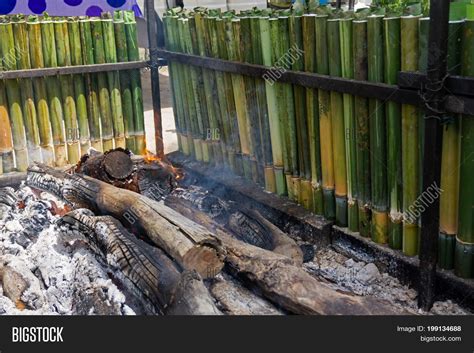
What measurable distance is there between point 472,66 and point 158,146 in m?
4.79

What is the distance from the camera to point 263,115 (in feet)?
20.5

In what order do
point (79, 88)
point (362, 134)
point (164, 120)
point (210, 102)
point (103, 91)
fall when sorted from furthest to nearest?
point (164, 120), point (103, 91), point (79, 88), point (210, 102), point (362, 134)

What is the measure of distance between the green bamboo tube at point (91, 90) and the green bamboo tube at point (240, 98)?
76.5 inches

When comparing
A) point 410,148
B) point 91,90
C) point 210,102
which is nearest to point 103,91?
point 91,90

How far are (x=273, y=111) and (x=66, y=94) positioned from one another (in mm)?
2881

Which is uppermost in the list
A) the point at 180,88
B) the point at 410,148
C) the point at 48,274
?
the point at 180,88

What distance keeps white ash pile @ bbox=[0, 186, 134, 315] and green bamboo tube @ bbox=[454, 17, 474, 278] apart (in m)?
2.42

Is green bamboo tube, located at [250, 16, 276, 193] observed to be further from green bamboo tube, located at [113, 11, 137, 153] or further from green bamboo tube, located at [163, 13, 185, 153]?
green bamboo tube, located at [113, 11, 137, 153]

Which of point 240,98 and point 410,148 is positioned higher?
point 240,98

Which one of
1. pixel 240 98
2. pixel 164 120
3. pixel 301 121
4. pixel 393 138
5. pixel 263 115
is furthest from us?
pixel 164 120

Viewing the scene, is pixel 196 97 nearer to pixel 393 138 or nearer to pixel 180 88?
pixel 180 88

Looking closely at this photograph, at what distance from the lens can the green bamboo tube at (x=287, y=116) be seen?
5719 mm

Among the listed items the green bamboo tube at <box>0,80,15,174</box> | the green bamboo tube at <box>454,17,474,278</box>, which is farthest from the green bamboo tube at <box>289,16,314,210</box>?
the green bamboo tube at <box>0,80,15,174</box>

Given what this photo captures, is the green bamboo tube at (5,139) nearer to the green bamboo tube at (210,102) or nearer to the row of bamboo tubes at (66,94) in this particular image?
the row of bamboo tubes at (66,94)
